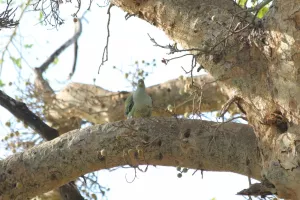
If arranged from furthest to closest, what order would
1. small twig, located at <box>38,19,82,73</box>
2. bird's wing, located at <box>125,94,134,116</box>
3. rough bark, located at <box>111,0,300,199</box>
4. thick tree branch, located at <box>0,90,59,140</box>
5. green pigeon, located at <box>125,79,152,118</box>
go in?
1. small twig, located at <box>38,19,82,73</box>
2. bird's wing, located at <box>125,94,134,116</box>
3. green pigeon, located at <box>125,79,152,118</box>
4. thick tree branch, located at <box>0,90,59,140</box>
5. rough bark, located at <box>111,0,300,199</box>

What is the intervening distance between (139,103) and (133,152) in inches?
59.5

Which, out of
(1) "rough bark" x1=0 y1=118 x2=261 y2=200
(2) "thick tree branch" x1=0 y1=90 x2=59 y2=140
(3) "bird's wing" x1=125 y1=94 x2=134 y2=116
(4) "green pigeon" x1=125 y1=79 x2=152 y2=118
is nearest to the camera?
(1) "rough bark" x1=0 y1=118 x2=261 y2=200

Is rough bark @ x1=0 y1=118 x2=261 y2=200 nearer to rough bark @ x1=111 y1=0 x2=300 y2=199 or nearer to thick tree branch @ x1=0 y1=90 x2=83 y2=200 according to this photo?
rough bark @ x1=111 y1=0 x2=300 y2=199

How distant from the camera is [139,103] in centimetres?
475

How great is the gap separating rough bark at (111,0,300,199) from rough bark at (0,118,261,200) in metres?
0.18

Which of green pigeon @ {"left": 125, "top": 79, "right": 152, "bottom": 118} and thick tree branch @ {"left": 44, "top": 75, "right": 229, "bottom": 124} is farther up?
thick tree branch @ {"left": 44, "top": 75, "right": 229, "bottom": 124}

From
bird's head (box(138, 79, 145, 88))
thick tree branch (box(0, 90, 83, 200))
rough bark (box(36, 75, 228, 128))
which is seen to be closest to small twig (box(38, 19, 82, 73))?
rough bark (box(36, 75, 228, 128))

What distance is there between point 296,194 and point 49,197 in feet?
9.30

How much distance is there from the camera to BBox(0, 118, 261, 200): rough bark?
3.24 metres

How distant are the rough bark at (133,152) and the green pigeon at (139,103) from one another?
1.21 m

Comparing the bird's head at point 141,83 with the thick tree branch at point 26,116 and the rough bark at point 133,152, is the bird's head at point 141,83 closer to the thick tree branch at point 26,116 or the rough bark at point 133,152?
the thick tree branch at point 26,116

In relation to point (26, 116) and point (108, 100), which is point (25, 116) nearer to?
point (26, 116)

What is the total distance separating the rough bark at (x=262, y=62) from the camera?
286 centimetres

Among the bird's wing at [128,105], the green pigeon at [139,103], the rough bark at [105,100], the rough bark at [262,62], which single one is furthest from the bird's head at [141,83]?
the rough bark at [262,62]
